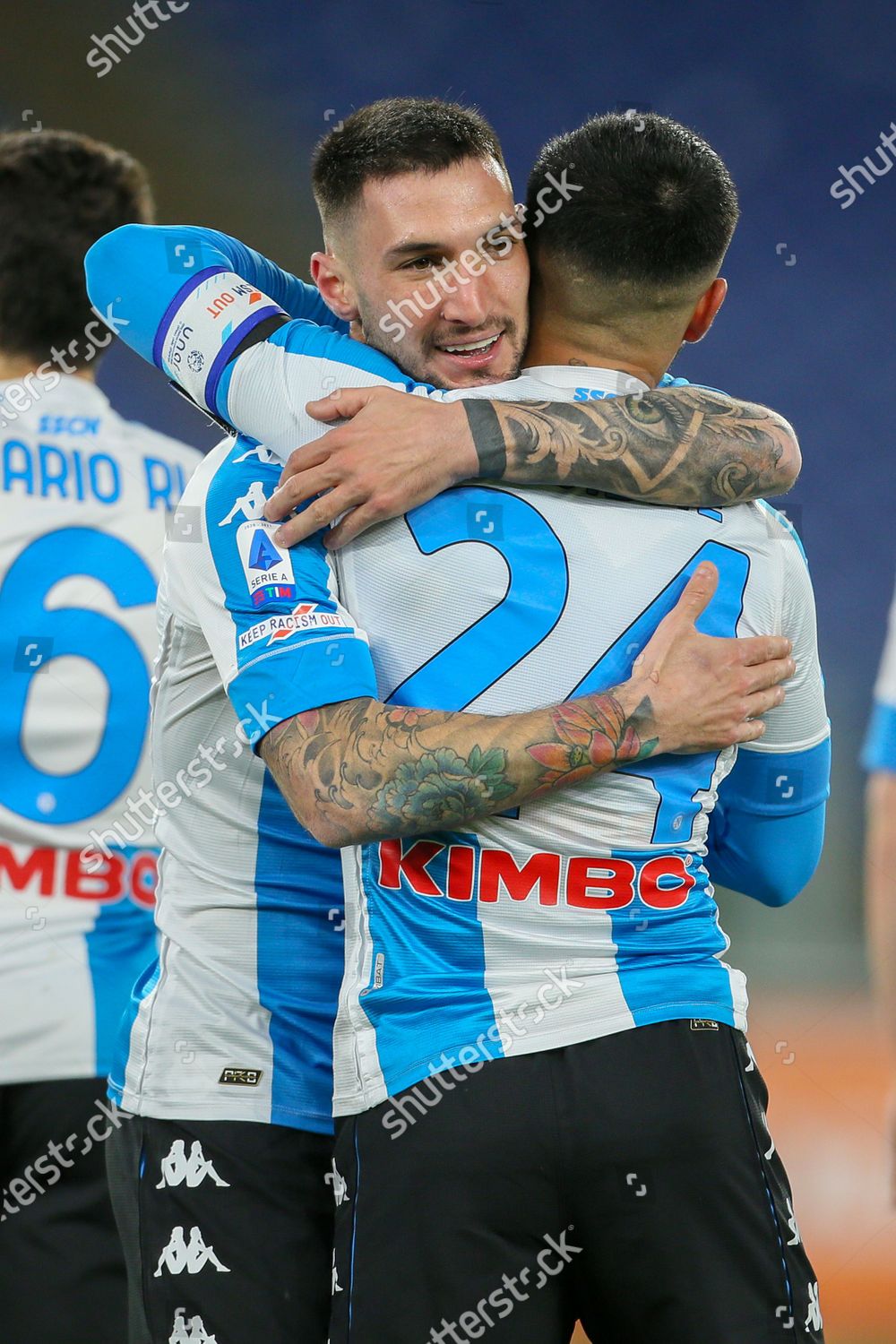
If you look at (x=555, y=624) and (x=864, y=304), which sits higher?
(x=864, y=304)

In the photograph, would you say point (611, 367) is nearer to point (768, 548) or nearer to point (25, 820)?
point (768, 548)

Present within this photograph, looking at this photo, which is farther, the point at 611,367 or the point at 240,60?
the point at 240,60

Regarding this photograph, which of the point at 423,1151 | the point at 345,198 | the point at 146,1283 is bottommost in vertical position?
the point at 146,1283

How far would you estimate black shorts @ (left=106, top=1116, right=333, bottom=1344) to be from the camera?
4.38 feet

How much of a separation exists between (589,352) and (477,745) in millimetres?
450

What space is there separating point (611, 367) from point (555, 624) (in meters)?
0.32

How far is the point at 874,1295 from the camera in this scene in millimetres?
3355

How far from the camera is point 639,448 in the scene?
123 cm

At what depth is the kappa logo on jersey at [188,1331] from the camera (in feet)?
4.33

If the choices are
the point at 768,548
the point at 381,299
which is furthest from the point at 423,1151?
the point at 381,299
